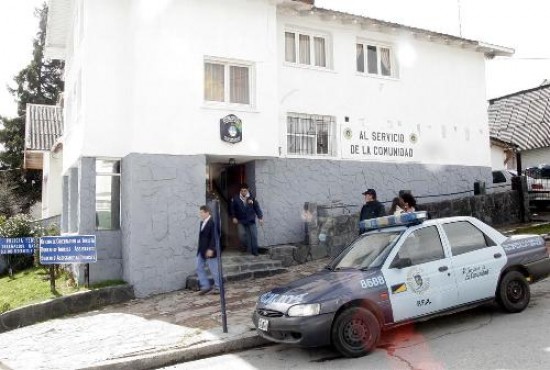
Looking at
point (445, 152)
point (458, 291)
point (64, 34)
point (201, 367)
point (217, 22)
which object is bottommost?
point (201, 367)

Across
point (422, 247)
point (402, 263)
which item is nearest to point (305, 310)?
point (402, 263)

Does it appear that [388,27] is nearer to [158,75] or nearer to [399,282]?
[158,75]

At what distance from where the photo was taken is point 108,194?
11.6 metres

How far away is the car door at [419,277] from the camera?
6.03 meters

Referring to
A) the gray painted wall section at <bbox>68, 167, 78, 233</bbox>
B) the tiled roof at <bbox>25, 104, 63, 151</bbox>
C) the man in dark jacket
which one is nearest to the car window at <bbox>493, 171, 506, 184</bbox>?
the man in dark jacket

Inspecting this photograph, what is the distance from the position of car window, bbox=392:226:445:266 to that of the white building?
5991 millimetres

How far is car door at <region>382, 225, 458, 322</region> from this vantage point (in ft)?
19.8

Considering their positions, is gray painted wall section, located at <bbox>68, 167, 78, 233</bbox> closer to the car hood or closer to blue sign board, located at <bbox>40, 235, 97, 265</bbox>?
blue sign board, located at <bbox>40, 235, 97, 265</bbox>

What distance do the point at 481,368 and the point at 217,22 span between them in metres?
9.56

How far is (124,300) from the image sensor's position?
10203mm

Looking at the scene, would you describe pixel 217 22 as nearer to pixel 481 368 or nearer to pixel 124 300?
pixel 124 300

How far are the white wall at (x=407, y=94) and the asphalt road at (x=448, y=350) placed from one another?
25.1ft

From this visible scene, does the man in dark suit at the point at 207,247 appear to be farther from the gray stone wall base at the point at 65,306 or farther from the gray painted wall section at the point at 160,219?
the gray stone wall base at the point at 65,306

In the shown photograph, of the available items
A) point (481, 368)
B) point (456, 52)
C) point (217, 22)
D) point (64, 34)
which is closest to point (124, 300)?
point (217, 22)
